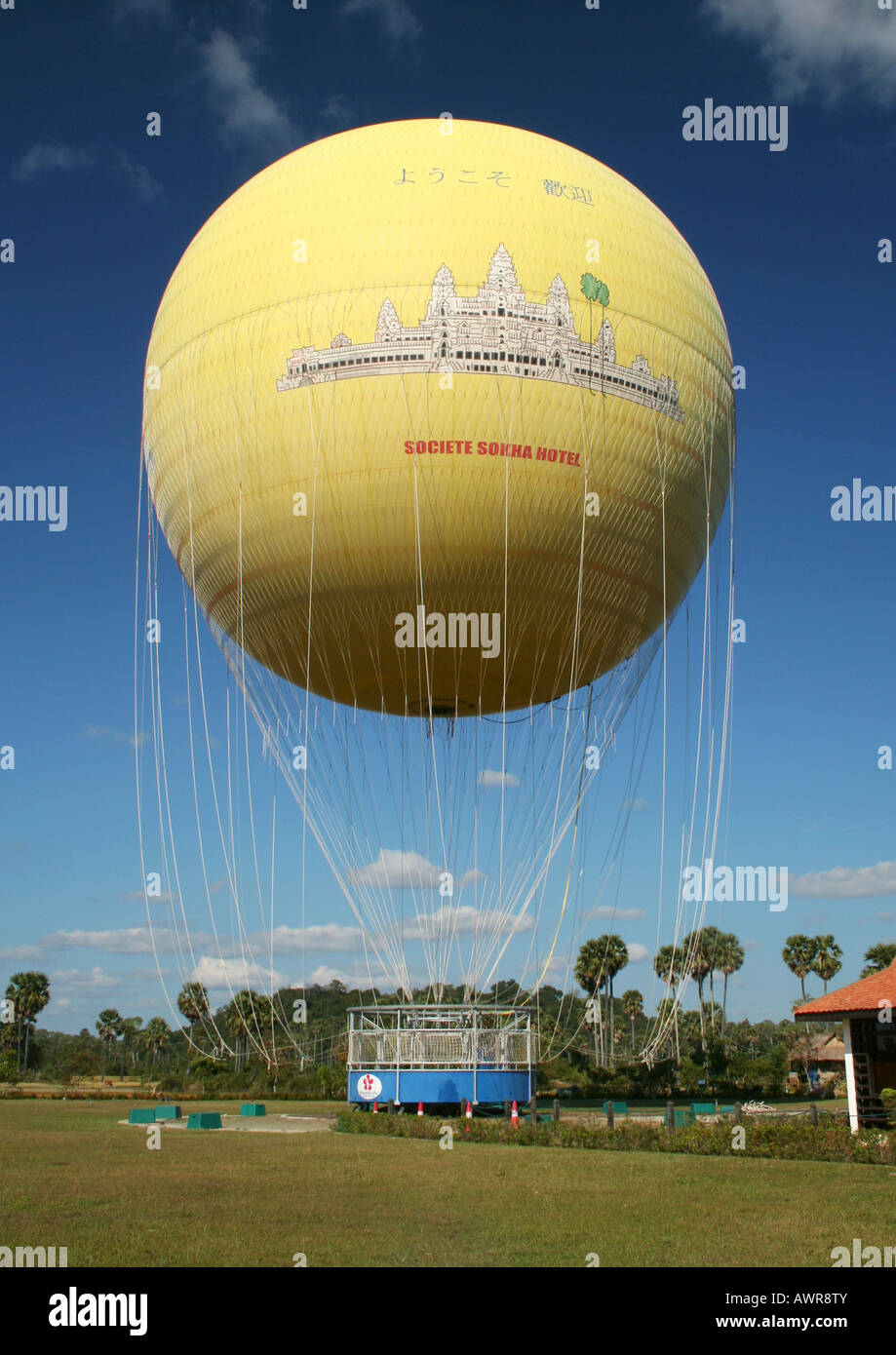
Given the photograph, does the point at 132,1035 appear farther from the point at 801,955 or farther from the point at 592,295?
the point at 592,295

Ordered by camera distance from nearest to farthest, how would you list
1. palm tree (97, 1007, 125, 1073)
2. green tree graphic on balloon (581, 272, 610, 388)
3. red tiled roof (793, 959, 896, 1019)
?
1. green tree graphic on balloon (581, 272, 610, 388)
2. red tiled roof (793, 959, 896, 1019)
3. palm tree (97, 1007, 125, 1073)

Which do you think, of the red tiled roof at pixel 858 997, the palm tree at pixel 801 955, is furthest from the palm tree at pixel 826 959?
the red tiled roof at pixel 858 997

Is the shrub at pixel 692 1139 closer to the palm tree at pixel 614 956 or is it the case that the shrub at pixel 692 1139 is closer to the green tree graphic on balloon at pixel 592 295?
the green tree graphic on balloon at pixel 592 295

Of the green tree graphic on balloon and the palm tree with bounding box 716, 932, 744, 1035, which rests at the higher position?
the green tree graphic on balloon

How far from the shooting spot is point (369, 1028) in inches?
987

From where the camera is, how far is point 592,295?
17625mm

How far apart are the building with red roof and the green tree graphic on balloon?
42.8 feet

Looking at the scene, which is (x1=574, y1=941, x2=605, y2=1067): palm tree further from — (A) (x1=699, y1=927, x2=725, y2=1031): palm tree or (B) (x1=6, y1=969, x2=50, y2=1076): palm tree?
(B) (x1=6, y1=969, x2=50, y2=1076): palm tree

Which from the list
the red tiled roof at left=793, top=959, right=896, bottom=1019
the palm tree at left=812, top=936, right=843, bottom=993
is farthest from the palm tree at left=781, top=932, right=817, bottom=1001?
the red tiled roof at left=793, top=959, right=896, bottom=1019

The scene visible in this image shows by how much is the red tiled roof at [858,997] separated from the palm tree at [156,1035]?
68.4 m

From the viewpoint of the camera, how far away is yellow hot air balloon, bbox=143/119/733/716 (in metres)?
17.2

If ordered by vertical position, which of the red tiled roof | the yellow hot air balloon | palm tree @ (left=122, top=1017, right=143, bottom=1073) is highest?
the yellow hot air balloon

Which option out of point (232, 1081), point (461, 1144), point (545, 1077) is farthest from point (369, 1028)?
point (232, 1081)
